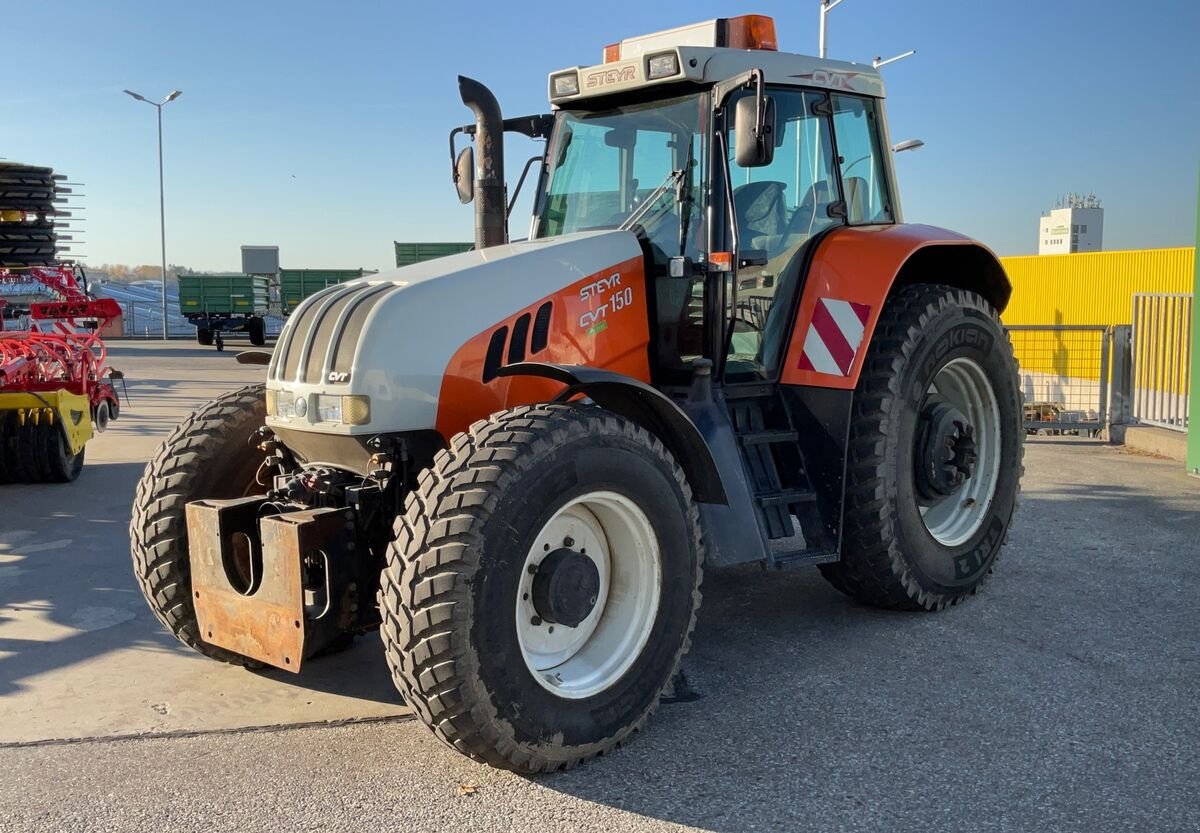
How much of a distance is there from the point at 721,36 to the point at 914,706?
3142mm

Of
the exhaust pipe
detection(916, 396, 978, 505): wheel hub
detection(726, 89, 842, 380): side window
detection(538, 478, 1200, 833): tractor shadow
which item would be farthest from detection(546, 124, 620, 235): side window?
detection(538, 478, 1200, 833): tractor shadow

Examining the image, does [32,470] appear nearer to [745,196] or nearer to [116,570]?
[116,570]

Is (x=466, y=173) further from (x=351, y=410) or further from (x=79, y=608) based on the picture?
(x=79, y=608)

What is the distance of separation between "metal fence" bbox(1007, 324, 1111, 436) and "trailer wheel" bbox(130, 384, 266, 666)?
8.13 meters

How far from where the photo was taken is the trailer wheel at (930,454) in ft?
16.2

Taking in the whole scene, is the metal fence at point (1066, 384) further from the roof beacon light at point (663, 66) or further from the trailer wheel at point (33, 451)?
the trailer wheel at point (33, 451)

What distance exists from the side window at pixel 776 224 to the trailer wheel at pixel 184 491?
2178 mm

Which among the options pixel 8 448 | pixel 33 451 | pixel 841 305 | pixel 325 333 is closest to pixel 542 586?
pixel 325 333

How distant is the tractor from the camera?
11.6 ft

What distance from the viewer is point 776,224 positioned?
16.6 feet

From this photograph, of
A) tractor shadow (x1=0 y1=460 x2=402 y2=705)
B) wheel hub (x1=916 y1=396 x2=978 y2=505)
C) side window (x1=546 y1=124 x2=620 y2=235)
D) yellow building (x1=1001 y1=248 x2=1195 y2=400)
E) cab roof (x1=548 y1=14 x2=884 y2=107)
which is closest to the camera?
tractor shadow (x1=0 y1=460 x2=402 y2=705)

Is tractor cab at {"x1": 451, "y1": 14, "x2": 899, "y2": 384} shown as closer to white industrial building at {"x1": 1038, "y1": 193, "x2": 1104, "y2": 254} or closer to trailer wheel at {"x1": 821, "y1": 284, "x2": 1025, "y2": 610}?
trailer wheel at {"x1": 821, "y1": 284, "x2": 1025, "y2": 610}

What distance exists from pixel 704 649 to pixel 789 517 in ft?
2.33

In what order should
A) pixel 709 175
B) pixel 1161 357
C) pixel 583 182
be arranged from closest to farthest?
pixel 709 175, pixel 583 182, pixel 1161 357
